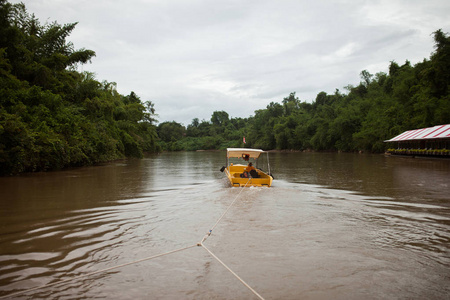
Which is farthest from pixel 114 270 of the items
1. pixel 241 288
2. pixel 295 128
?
pixel 295 128

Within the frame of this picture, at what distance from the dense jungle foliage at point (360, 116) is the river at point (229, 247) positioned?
122 feet

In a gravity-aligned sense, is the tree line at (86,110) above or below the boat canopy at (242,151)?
above

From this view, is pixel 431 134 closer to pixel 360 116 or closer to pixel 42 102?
pixel 360 116

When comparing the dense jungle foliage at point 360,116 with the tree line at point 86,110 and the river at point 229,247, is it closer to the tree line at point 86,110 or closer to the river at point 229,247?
the tree line at point 86,110

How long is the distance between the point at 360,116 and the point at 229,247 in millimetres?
65228

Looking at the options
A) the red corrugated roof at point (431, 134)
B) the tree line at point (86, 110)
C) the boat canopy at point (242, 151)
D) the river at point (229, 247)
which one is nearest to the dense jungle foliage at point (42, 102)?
the tree line at point (86, 110)

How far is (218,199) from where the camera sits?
36.0 feet

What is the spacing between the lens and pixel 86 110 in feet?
99.4

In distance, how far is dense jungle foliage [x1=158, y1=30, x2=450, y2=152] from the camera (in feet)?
136

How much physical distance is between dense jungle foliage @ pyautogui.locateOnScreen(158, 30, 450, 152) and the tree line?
17 cm

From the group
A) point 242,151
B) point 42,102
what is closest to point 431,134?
point 242,151

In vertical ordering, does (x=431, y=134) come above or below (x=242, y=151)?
above

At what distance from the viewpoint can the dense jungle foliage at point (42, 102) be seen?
1758cm

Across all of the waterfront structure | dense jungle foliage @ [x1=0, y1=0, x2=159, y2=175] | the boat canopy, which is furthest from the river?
the waterfront structure
